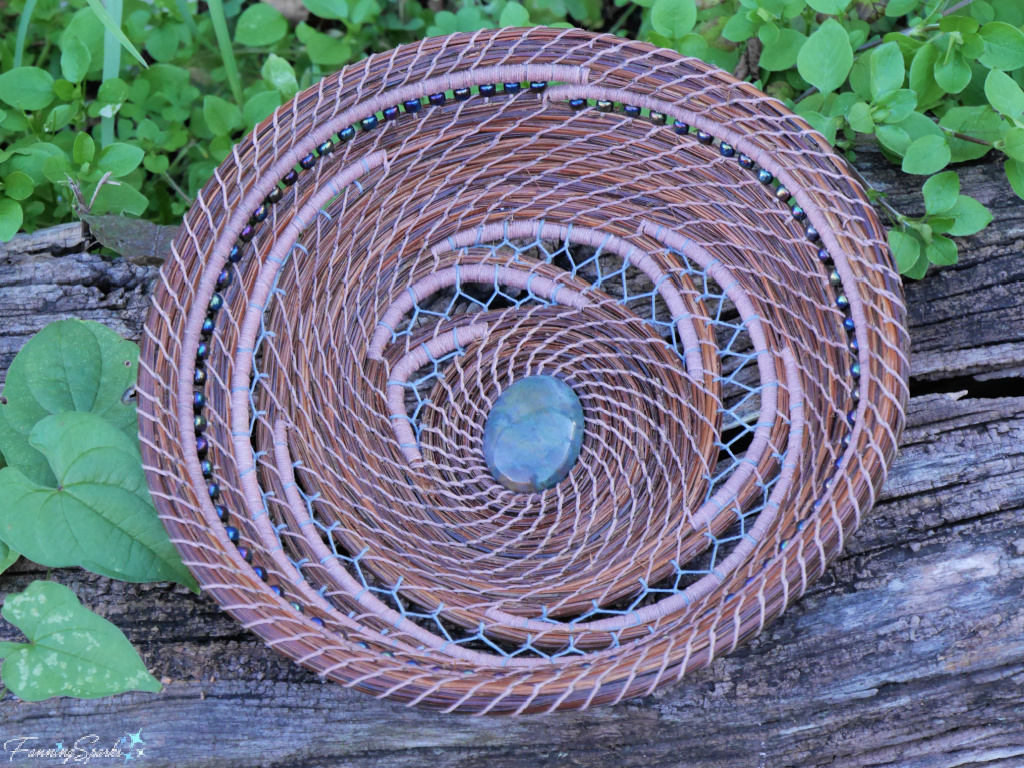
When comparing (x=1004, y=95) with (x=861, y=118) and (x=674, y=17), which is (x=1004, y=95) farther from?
(x=674, y=17)

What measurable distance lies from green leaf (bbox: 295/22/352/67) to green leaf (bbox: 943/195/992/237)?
2.65 feet

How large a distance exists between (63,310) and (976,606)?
3.49ft

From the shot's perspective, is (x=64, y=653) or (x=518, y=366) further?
(x=518, y=366)

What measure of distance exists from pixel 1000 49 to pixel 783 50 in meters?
0.23

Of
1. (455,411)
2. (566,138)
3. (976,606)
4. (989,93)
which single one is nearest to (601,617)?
(455,411)

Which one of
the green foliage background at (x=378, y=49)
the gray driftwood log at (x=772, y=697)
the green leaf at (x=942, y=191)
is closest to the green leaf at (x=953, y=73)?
the green foliage background at (x=378, y=49)

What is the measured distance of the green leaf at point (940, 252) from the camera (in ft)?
2.98

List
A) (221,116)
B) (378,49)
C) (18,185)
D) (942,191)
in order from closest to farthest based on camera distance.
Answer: (942,191) < (18,185) < (221,116) < (378,49)

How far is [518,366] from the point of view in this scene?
3.19ft

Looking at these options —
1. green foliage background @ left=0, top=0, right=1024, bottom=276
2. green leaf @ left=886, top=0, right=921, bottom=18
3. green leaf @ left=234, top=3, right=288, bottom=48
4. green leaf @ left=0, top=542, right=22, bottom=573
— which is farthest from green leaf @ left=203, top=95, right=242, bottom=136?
green leaf @ left=886, top=0, right=921, bottom=18

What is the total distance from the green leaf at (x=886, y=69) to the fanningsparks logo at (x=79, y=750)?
103 cm

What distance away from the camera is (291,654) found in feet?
2.50

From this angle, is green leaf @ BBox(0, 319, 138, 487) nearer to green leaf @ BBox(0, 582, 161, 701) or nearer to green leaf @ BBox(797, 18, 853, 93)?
green leaf @ BBox(0, 582, 161, 701)

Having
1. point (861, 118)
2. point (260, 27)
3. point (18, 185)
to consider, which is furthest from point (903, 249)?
point (18, 185)
